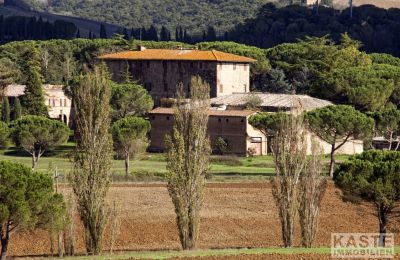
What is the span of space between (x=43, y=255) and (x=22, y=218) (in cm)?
293

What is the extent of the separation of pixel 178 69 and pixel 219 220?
50.2 metres

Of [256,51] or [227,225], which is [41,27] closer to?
[256,51]

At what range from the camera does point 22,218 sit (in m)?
41.9

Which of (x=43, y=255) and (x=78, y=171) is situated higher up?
(x=78, y=171)

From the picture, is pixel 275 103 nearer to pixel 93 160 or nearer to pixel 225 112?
pixel 225 112

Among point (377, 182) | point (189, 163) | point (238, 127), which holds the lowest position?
point (238, 127)

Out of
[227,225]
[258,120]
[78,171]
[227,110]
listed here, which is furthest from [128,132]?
[78,171]

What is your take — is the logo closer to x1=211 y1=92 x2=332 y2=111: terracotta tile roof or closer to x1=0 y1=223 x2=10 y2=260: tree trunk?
x1=0 y1=223 x2=10 y2=260: tree trunk

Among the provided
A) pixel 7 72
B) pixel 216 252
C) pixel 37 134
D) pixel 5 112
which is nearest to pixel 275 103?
pixel 5 112

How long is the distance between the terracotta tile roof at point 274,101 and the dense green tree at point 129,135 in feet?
50.3

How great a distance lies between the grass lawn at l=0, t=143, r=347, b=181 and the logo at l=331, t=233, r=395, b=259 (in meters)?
21.6

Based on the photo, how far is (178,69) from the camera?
105000 millimetres

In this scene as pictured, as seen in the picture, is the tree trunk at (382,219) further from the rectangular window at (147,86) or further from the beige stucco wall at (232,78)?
the rectangular window at (147,86)

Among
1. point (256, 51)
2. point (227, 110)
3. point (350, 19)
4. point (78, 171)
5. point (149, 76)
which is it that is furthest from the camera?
point (350, 19)
